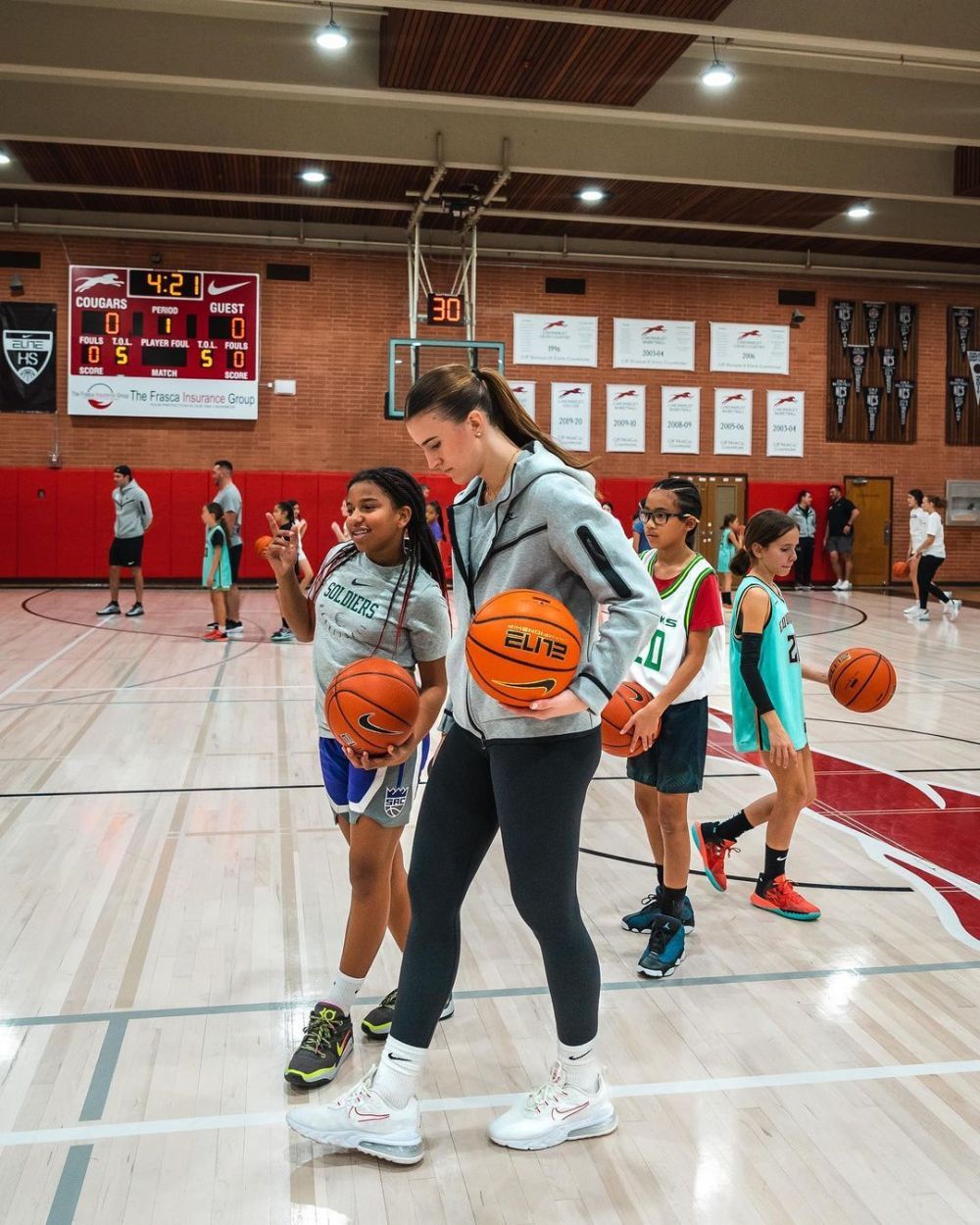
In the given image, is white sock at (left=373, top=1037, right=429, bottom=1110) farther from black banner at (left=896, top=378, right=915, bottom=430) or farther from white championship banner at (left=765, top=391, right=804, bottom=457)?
black banner at (left=896, top=378, right=915, bottom=430)

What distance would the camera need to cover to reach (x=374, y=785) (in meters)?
2.64

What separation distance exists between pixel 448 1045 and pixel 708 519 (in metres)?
16.7

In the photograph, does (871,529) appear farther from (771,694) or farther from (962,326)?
(771,694)

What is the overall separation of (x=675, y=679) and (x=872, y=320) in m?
18.0

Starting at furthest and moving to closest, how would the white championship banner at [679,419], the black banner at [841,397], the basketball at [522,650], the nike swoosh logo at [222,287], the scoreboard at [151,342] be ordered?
1. the black banner at [841,397]
2. the white championship banner at [679,419]
3. the nike swoosh logo at [222,287]
4. the scoreboard at [151,342]
5. the basketball at [522,650]

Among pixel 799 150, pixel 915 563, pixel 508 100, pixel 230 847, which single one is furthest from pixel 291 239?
pixel 230 847

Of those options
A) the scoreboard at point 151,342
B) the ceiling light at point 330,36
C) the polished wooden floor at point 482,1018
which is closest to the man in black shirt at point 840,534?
the scoreboard at point 151,342

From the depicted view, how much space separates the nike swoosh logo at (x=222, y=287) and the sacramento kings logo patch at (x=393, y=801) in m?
16.0

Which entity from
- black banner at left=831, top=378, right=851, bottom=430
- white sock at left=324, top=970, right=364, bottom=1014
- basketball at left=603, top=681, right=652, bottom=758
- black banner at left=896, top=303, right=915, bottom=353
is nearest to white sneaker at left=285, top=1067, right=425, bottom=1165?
white sock at left=324, top=970, right=364, bottom=1014

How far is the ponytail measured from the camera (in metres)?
2.13

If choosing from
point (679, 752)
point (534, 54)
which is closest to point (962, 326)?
point (534, 54)

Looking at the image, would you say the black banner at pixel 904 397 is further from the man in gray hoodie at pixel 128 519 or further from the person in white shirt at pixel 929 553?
the man in gray hoodie at pixel 128 519

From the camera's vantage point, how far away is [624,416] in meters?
18.5

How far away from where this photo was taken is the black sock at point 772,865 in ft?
12.8
